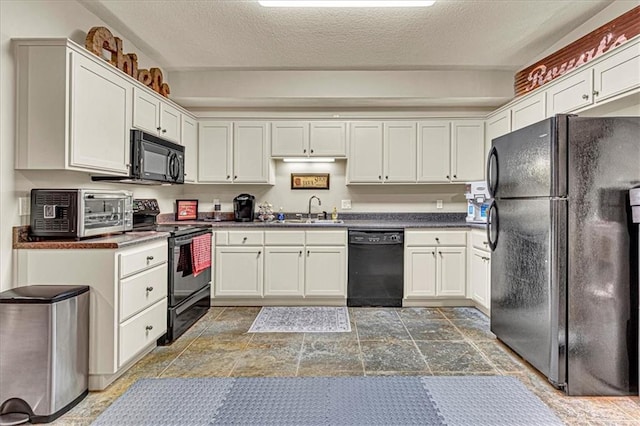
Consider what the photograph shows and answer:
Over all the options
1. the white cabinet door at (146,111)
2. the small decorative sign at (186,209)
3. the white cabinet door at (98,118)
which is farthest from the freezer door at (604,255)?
the small decorative sign at (186,209)

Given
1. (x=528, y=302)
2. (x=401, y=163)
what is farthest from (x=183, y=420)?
(x=401, y=163)

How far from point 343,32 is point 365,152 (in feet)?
4.83

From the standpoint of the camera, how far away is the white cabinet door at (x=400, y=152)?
425 centimetres

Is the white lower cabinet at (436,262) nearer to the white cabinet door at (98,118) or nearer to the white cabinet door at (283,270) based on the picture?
the white cabinet door at (283,270)

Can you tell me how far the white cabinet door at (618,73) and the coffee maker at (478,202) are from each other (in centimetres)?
151

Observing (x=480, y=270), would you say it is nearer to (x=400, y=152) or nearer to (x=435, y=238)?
(x=435, y=238)

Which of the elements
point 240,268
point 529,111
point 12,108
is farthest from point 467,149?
point 12,108

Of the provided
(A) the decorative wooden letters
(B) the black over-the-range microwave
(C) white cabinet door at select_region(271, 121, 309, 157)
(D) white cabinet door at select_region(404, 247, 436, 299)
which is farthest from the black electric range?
(D) white cabinet door at select_region(404, 247, 436, 299)

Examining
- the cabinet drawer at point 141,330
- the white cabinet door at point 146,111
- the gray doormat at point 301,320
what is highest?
the white cabinet door at point 146,111

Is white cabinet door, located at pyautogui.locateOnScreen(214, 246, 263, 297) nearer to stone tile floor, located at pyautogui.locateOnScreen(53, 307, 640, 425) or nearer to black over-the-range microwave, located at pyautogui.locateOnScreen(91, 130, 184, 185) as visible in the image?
stone tile floor, located at pyautogui.locateOnScreen(53, 307, 640, 425)

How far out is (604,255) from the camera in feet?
7.06

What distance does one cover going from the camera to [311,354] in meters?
2.73

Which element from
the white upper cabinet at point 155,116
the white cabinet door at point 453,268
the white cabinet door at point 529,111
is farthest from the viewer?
the white cabinet door at point 453,268

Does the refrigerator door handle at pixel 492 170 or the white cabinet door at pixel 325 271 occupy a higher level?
the refrigerator door handle at pixel 492 170
